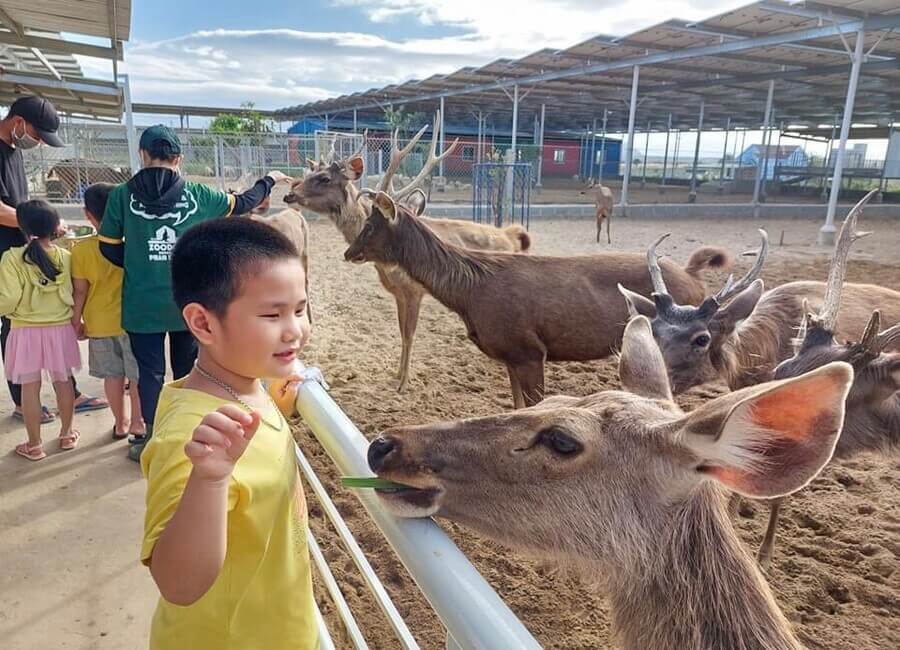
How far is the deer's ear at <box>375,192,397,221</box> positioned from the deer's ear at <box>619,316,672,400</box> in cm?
353

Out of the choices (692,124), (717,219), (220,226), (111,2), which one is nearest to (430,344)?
(111,2)

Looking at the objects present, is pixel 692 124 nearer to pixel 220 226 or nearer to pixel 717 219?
pixel 717 219

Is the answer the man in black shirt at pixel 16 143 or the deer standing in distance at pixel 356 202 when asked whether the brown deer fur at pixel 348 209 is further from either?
the man in black shirt at pixel 16 143

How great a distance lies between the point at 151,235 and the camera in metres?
3.62

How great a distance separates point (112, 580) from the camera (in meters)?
3.06

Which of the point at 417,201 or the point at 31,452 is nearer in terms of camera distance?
the point at 31,452

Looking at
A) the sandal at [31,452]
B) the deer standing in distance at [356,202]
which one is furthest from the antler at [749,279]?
the sandal at [31,452]

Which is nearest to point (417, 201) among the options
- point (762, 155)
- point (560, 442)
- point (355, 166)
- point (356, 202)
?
point (355, 166)

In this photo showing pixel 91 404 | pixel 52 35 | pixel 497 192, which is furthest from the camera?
pixel 497 192

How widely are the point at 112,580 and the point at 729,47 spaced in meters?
17.8

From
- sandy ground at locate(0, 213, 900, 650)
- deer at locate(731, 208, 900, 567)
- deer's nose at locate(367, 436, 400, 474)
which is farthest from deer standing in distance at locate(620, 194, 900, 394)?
deer's nose at locate(367, 436, 400, 474)

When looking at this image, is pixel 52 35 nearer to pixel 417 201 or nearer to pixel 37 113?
pixel 417 201

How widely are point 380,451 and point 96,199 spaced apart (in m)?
3.77

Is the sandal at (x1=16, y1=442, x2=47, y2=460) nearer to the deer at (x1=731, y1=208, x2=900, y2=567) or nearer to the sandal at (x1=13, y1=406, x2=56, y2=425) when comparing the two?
the sandal at (x1=13, y1=406, x2=56, y2=425)
